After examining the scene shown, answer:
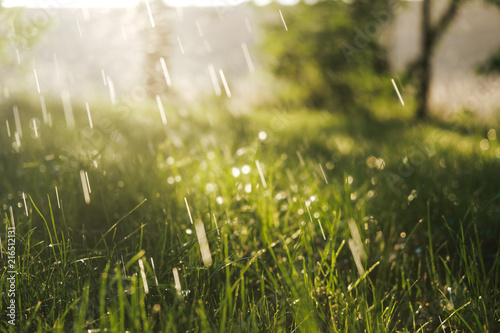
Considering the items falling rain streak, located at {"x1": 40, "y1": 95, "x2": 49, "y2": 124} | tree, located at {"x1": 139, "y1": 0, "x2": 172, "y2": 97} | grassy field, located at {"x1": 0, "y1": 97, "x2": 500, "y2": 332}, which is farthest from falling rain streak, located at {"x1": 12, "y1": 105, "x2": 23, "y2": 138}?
tree, located at {"x1": 139, "y1": 0, "x2": 172, "y2": 97}

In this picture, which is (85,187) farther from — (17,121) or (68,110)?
(68,110)

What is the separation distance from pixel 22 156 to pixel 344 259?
73.5 inches

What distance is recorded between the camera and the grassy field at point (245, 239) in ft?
3.21

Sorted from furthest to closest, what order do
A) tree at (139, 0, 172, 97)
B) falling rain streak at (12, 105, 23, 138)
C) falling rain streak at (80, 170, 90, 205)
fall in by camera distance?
tree at (139, 0, 172, 97), falling rain streak at (12, 105, 23, 138), falling rain streak at (80, 170, 90, 205)

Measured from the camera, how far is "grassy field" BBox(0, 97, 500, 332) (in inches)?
38.5

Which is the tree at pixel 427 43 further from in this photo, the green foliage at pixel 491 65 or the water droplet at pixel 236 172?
the water droplet at pixel 236 172

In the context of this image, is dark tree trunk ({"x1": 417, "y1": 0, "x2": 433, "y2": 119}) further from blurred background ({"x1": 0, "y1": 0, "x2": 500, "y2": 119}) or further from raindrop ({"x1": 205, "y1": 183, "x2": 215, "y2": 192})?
raindrop ({"x1": 205, "y1": 183, "x2": 215, "y2": 192})

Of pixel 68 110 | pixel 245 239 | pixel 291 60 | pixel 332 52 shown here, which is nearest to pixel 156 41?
pixel 291 60

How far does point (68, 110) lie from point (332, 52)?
12.8 feet

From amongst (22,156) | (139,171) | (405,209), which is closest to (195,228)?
(139,171)

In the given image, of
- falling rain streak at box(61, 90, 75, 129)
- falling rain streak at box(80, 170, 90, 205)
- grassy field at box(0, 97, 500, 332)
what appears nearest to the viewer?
grassy field at box(0, 97, 500, 332)

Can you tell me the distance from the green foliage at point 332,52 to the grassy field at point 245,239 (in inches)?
123

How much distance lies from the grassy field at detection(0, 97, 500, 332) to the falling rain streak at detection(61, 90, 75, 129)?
0.29 meters

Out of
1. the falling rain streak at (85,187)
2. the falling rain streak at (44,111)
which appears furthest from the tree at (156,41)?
the falling rain streak at (85,187)
